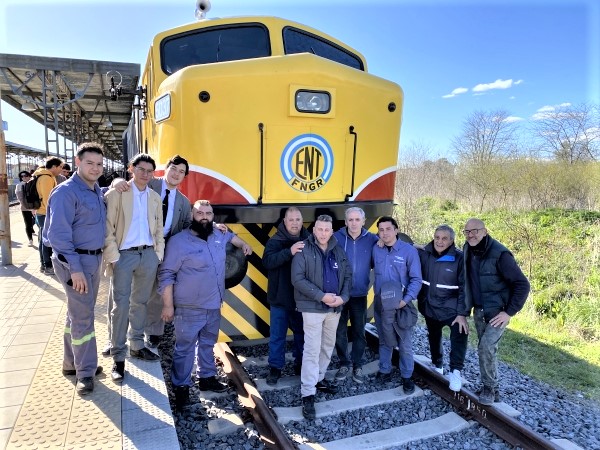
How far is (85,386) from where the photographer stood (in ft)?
9.39

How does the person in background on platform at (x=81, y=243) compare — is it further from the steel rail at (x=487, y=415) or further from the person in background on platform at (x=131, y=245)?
the steel rail at (x=487, y=415)

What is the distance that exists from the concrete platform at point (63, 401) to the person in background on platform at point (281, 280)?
1.01 metres

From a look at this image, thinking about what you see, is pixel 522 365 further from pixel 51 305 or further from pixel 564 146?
pixel 564 146

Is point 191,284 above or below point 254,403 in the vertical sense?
above

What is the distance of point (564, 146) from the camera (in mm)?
19219

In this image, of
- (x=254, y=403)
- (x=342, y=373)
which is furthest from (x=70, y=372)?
(x=342, y=373)

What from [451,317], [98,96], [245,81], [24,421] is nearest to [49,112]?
[98,96]

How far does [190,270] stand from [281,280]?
Result: 32.3 inches

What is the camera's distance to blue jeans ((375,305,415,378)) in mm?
3674

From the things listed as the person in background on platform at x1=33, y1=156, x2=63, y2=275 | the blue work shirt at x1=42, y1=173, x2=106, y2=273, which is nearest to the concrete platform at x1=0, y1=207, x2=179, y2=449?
the blue work shirt at x1=42, y1=173, x2=106, y2=273

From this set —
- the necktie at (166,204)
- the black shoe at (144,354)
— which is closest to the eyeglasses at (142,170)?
the necktie at (166,204)

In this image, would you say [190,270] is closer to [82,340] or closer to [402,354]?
[82,340]

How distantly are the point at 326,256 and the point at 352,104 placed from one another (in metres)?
1.47

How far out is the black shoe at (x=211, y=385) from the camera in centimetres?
348
